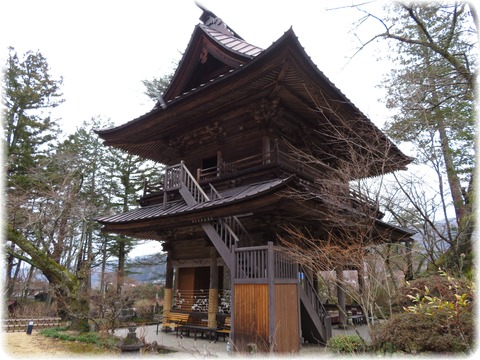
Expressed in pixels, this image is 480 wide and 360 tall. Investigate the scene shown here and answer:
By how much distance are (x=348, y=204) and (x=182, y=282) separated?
734 centimetres

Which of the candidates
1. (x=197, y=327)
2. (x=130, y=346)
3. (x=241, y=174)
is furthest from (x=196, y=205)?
(x=197, y=327)

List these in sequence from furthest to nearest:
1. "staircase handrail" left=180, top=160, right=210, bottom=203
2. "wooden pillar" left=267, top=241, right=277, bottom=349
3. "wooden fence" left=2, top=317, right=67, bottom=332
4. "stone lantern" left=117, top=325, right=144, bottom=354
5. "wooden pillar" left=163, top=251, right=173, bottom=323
Answer: "wooden fence" left=2, top=317, right=67, bottom=332
"wooden pillar" left=163, top=251, right=173, bottom=323
"staircase handrail" left=180, top=160, right=210, bottom=203
"stone lantern" left=117, top=325, right=144, bottom=354
"wooden pillar" left=267, top=241, right=277, bottom=349

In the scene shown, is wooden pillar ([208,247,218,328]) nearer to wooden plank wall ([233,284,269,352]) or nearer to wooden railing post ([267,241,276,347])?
wooden plank wall ([233,284,269,352])

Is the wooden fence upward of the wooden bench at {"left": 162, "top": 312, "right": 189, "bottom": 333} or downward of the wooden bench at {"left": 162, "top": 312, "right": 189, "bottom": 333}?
downward

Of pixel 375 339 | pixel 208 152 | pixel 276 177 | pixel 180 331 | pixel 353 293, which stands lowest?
pixel 180 331

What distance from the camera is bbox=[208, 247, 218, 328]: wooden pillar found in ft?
33.4

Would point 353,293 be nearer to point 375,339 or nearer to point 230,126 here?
point 375,339

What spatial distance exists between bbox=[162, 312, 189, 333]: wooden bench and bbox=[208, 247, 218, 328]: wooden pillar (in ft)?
4.03

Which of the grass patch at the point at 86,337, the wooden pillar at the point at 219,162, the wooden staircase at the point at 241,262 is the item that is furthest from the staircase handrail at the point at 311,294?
the grass patch at the point at 86,337

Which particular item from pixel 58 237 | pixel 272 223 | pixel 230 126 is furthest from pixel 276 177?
pixel 58 237

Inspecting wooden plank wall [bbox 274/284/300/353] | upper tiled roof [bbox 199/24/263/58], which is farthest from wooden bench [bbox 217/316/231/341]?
upper tiled roof [bbox 199/24/263/58]

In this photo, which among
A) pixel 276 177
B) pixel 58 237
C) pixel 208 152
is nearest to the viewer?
pixel 276 177

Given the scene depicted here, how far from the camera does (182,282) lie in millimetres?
12484

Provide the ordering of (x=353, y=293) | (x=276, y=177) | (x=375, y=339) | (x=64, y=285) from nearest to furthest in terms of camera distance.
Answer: (x=375, y=339), (x=353, y=293), (x=276, y=177), (x=64, y=285)
